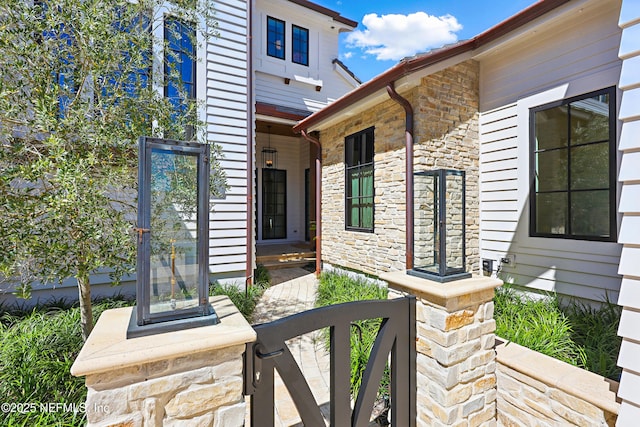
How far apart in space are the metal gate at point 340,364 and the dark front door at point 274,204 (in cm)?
766

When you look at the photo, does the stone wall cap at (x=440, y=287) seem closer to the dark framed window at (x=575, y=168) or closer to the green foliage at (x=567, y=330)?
the green foliage at (x=567, y=330)

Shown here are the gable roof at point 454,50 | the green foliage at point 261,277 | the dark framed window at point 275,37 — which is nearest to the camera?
the gable roof at point 454,50

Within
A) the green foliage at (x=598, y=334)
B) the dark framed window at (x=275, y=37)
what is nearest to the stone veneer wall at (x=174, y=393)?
the green foliage at (x=598, y=334)

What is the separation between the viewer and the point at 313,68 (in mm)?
8016

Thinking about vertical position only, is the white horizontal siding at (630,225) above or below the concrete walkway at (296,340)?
above

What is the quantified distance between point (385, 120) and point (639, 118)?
3.41 m

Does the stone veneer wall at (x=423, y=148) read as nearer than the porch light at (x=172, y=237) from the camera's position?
No

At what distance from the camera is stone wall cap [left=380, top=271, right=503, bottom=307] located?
5.66 feet

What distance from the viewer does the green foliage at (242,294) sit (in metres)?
4.21

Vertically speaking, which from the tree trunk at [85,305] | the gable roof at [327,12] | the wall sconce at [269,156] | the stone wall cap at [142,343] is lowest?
the tree trunk at [85,305]

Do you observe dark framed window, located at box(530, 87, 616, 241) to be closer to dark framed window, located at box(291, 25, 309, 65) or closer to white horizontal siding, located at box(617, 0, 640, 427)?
white horizontal siding, located at box(617, 0, 640, 427)

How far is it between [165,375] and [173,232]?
551 millimetres

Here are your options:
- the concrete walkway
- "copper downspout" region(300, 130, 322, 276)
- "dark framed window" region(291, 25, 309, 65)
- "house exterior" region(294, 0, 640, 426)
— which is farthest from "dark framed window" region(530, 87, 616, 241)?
"dark framed window" region(291, 25, 309, 65)

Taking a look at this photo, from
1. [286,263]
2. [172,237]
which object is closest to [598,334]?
[172,237]
